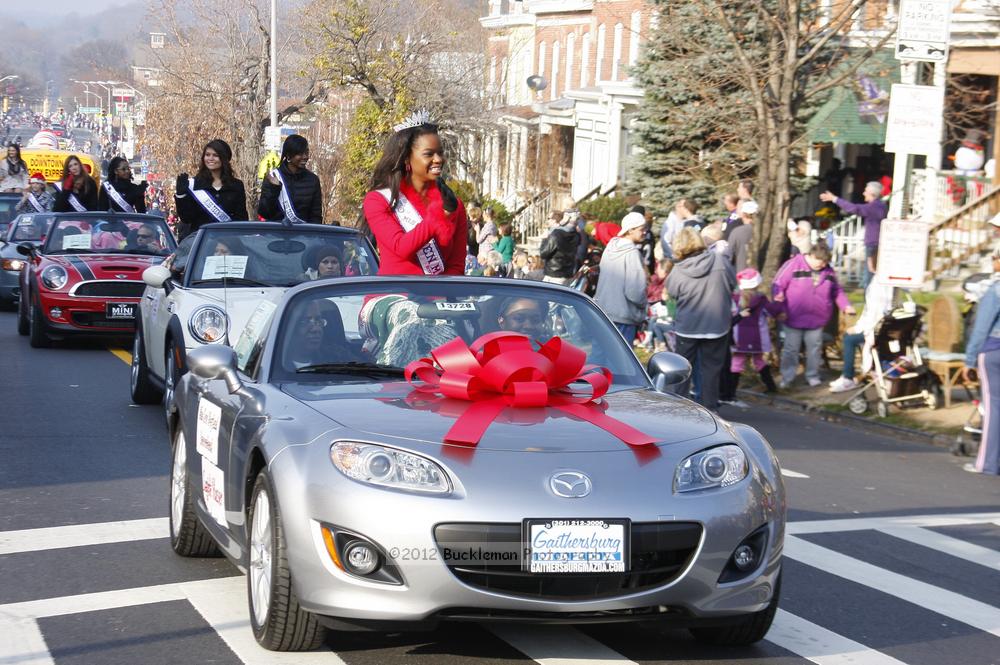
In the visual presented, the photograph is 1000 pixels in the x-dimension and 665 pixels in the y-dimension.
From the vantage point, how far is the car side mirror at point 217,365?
6.24 metres

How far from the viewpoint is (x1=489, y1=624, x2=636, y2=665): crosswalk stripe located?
5598 mm

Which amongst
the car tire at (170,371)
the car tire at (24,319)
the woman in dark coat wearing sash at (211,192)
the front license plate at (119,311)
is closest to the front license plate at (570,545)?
the car tire at (170,371)

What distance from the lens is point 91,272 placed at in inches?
685

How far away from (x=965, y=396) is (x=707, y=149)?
18256 millimetres

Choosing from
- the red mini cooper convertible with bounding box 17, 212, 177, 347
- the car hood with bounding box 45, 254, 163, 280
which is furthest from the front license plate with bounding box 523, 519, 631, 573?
the car hood with bounding box 45, 254, 163, 280

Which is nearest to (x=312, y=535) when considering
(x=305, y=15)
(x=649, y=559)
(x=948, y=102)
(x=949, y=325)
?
(x=649, y=559)

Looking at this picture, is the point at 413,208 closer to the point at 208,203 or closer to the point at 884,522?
the point at 884,522

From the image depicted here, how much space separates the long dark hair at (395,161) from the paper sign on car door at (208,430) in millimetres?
2163

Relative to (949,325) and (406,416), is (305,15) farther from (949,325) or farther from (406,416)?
(406,416)

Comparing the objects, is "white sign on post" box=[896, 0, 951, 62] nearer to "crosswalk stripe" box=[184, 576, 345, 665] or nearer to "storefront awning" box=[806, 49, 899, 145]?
"crosswalk stripe" box=[184, 576, 345, 665]

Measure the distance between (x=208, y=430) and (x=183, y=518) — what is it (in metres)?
0.72

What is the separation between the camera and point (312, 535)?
16.8ft

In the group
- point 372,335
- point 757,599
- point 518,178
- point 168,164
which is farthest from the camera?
point 168,164

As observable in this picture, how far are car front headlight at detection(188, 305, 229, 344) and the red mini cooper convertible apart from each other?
584cm
